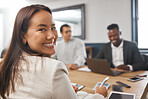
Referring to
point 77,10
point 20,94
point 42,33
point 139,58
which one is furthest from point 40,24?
point 77,10

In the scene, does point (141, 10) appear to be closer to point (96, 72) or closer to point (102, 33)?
point (102, 33)

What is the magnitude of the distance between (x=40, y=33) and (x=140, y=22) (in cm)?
319

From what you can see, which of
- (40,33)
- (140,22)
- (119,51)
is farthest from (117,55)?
(40,33)

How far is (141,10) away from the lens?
3246mm

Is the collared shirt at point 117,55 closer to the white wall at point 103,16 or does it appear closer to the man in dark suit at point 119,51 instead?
the man in dark suit at point 119,51

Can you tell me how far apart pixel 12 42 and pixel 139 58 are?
5.99 feet

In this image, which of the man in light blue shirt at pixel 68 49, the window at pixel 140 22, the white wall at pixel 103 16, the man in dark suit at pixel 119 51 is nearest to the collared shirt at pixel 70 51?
the man in light blue shirt at pixel 68 49

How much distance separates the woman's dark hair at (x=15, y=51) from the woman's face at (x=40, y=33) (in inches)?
0.9

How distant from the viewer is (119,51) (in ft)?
7.58

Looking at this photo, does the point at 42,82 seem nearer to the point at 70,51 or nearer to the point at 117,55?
the point at 117,55

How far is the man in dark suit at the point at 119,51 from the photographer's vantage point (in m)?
2.14

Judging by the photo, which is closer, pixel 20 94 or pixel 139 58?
pixel 20 94

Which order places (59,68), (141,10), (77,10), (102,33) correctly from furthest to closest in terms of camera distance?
(77,10), (102,33), (141,10), (59,68)

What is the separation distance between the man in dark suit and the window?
49.6 inches
